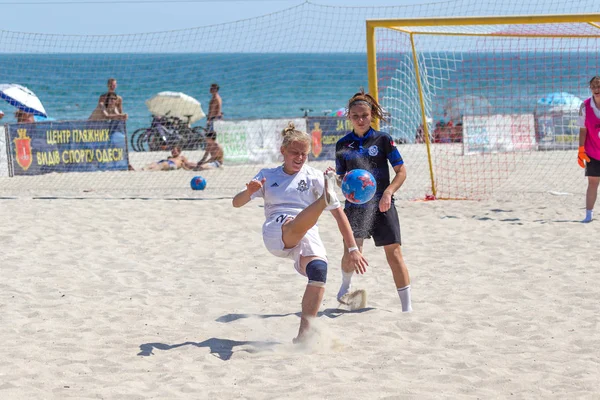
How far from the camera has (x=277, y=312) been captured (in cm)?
570

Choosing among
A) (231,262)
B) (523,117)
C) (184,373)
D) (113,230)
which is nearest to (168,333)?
(184,373)

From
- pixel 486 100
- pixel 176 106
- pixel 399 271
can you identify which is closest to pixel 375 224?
pixel 399 271

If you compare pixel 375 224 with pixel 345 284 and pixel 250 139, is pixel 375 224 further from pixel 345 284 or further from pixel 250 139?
pixel 250 139

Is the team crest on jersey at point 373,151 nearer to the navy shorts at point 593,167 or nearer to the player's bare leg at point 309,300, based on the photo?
the player's bare leg at point 309,300

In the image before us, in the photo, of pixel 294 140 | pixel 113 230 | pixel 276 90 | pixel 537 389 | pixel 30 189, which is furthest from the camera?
pixel 276 90

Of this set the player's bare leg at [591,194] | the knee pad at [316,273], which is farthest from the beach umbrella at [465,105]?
the knee pad at [316,273]

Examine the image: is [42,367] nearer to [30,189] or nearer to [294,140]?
[294,140]

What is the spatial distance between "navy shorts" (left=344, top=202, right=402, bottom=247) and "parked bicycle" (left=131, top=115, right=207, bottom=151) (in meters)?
11.4

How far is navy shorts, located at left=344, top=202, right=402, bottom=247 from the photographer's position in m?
5.32

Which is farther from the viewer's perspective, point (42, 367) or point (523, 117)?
point (523, 117)

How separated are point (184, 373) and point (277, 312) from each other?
4.85 ft

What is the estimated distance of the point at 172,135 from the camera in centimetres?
1856

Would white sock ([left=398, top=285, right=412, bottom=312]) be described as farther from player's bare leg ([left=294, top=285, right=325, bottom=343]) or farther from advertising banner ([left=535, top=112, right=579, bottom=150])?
advertising banner ([left=535, top=112, right=579, bottom=150])

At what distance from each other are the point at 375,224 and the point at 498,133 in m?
12.9
